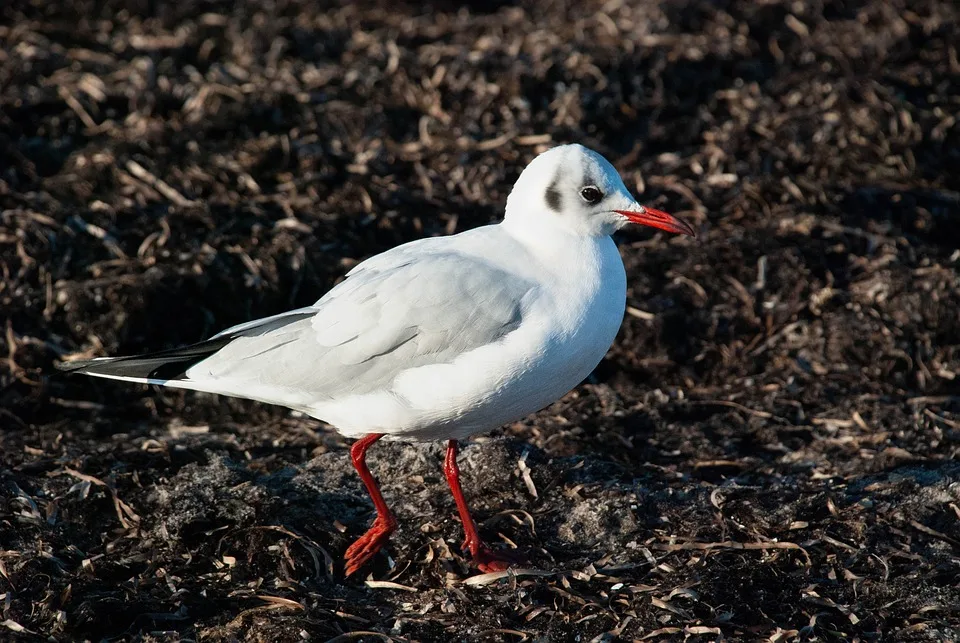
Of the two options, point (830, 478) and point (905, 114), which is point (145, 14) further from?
point (830, 478)

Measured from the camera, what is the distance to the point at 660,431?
4.95 meters

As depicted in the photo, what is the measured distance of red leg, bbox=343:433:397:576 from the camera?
398cm

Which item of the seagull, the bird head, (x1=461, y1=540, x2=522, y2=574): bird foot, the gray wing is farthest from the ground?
the bird head

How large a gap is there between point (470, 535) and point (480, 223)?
264 centimetres

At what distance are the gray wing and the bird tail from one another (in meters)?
0.11

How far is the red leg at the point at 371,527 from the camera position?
398 centimetres

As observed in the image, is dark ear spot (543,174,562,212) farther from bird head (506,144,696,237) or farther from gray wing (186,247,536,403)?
gray wing (186,247,536,403)

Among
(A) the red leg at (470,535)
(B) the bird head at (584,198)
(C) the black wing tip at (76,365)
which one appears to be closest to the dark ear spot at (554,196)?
(B) the bird head at (584,198)

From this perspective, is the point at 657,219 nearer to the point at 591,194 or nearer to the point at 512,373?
the point at 591,194

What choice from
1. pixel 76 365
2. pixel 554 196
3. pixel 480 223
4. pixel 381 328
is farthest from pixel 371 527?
pixel 480 223

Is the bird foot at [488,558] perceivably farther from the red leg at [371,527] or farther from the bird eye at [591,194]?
the bird eye at [591,194]

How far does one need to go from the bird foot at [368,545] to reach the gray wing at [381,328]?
525mm

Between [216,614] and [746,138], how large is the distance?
185 inches

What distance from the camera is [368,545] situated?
4.00 metres
